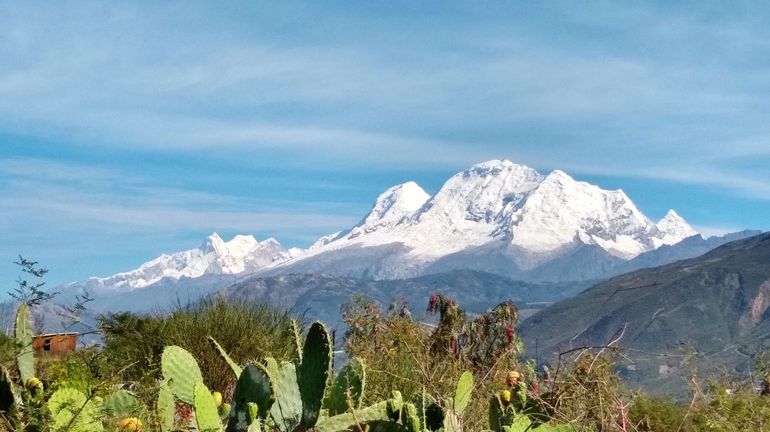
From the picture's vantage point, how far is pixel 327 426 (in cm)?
386

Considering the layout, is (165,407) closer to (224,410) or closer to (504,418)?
(224,410)

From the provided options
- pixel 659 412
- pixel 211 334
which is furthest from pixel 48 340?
pixel 659 412

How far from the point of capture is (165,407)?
12.8 feet

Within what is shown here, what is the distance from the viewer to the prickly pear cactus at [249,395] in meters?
3.75

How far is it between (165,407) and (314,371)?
2.41 feet

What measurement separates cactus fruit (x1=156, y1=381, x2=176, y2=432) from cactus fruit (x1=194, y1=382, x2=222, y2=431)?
435 millimetres

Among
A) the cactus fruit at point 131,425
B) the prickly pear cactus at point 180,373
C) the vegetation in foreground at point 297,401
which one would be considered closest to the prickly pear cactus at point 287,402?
the vegetation in foreground at point 297,401

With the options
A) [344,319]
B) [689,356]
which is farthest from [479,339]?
[689,356]

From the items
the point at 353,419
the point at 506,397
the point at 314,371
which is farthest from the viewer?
the point at 506,397

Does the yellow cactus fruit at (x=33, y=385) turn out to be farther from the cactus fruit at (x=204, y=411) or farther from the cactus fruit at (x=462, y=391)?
the cactus fruit at (x=462, y=391)

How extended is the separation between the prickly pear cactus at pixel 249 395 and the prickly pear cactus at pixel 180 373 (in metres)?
0.34

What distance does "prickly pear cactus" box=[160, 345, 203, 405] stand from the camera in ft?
13.4

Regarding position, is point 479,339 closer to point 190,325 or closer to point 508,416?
point 190,325

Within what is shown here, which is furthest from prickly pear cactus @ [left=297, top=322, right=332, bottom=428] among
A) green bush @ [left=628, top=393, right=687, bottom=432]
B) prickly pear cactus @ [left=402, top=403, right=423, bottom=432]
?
green bush @ [left=628, top=393, right=687, bottom=432]
